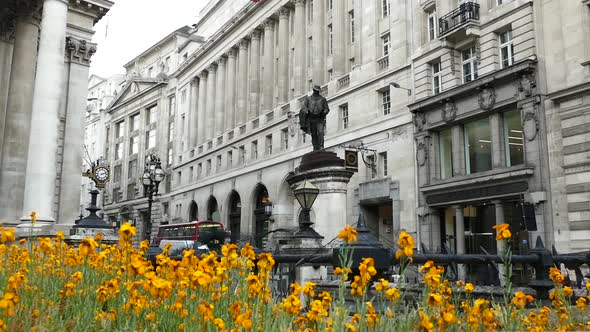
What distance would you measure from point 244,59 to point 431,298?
52.1m

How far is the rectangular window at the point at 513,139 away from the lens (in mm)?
24344

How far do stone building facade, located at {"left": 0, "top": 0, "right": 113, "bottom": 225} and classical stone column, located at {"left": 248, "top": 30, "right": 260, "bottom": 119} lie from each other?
22.5 meters

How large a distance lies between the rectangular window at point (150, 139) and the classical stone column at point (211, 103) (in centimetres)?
1541

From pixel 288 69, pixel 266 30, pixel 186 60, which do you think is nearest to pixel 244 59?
pixel 266 30

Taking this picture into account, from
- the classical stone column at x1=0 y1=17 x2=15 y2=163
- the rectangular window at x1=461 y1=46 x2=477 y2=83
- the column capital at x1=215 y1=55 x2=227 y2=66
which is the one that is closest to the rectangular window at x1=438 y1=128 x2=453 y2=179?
the rectangular window at x1=461 y1=46 x2=477 y2=83

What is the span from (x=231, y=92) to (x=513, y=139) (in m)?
36.3

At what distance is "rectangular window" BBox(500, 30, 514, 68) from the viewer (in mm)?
25281

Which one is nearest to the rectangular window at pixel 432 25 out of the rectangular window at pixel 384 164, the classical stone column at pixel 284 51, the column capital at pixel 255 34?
the rectangular window at pixel 384 164

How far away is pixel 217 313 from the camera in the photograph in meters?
4.16

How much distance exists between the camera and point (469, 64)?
2766 centimetres

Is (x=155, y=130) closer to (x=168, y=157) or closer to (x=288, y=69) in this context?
(x=168, y=157)

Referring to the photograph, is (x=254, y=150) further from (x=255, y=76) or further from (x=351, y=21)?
(x=351, y=21)

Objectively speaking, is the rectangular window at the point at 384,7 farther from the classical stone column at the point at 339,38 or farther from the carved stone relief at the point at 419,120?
the carved stone relief at the point at 419,120

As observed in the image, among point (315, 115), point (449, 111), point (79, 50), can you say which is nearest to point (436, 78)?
point (449, 111)
